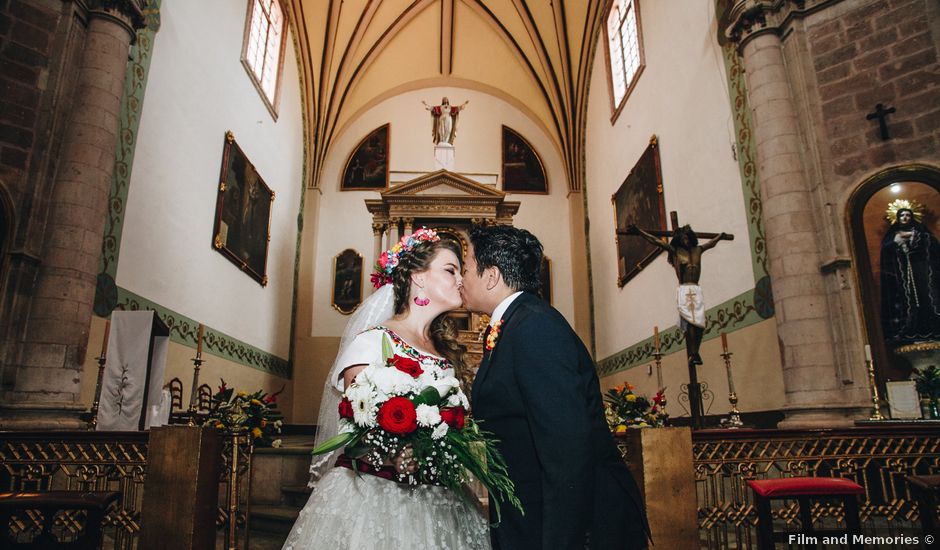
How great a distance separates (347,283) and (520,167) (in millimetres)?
5222

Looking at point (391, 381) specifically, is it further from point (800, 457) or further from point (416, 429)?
point (800, 457)

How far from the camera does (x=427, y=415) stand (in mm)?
1973

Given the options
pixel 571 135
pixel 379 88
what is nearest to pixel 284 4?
pixel 379 88

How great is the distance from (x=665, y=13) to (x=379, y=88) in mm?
8034

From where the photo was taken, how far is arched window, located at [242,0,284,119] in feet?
33.0

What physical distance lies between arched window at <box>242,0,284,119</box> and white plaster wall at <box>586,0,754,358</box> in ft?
21.8

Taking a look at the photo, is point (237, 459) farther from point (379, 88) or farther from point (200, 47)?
point (379, 88)

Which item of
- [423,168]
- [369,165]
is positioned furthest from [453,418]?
[369,165]

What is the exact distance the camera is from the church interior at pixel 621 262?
3.52 m

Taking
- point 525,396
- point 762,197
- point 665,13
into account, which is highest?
point 665,13

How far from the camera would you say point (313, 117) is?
13.7m

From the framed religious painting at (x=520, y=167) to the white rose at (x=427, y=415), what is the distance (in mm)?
12973

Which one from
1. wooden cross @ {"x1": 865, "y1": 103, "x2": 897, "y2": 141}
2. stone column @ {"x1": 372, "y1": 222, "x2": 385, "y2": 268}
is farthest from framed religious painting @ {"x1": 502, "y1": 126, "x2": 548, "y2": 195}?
wooden cross @ {"x1": 865, "y1": 103, "x2": 897, "y2": 141}

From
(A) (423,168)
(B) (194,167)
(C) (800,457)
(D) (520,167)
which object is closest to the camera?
(C) (800,457)
